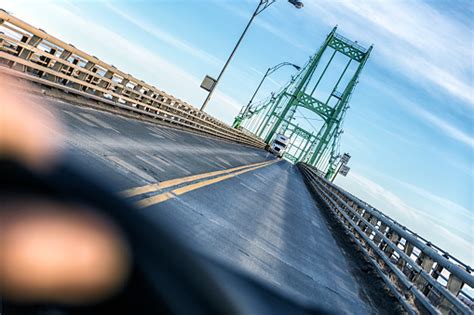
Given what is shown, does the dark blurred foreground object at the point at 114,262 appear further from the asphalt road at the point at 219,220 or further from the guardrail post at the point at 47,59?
the guardrail post at the point at 47,59

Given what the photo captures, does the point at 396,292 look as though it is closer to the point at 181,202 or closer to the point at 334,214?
the point at 181,202

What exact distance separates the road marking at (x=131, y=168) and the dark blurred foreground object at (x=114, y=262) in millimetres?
5102

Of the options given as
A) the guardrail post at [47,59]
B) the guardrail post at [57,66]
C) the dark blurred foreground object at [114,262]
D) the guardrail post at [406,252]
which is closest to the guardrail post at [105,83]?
the guardrail post at [57,66]

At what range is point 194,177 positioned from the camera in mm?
12281

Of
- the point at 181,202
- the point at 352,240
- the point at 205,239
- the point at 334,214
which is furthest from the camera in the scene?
the point at 334,214

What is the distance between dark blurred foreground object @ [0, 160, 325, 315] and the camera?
2.28m

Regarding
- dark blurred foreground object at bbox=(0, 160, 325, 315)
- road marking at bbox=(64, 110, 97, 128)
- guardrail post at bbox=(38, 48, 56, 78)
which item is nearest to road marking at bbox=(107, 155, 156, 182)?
road marking at bbox=(64, 110, 97, 128)

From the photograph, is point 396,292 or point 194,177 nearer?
point 396,292

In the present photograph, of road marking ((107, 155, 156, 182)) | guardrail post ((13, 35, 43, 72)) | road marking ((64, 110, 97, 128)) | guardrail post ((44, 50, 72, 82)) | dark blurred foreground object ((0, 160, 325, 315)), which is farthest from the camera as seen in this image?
guardrail post ((44, 50, 72, 82))

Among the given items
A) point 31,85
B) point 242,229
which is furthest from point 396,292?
point 31,85

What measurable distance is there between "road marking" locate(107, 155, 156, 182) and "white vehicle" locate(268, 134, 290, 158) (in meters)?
78.6

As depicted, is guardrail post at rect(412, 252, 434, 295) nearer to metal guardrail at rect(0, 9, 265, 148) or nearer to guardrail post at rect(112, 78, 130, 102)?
metal guardrail at rect(0, 9, 265, 148)

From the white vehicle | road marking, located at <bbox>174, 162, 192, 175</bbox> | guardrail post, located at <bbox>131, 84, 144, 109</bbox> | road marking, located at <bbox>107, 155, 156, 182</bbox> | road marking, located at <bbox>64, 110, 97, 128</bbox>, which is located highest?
the white vehicle

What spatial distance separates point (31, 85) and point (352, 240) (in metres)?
10.5
